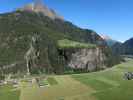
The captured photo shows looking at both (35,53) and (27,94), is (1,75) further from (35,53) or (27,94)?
(27,94)

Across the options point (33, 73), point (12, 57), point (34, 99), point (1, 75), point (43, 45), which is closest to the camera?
point (34, 99)

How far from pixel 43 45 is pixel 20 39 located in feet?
63.4

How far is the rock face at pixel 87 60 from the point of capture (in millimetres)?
180875

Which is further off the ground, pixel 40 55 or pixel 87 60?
pixel 40 55

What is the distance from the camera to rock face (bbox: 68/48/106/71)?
593ft

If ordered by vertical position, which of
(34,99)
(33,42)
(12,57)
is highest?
(33,42)

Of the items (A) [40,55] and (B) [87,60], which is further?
(B) [87,60]

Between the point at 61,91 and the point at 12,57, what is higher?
the point at 12,57

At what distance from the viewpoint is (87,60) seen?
188 metres

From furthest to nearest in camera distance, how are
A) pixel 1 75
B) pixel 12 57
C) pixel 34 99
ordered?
pixel 12 57 < pixel 1 75 < pixel 34 99

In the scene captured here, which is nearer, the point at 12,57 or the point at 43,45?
the point at 12,57

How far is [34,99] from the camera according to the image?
79.3 metres

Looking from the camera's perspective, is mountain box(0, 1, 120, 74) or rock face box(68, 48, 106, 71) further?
rock face box(68, 48, 106, 71)

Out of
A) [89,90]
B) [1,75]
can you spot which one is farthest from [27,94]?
[1,75]
